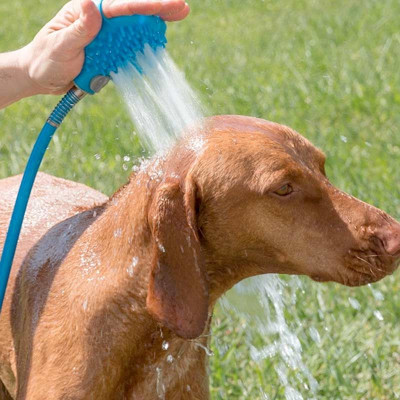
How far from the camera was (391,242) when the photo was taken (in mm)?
3189

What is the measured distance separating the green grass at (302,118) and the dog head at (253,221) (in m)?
1.39

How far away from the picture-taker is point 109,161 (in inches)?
287

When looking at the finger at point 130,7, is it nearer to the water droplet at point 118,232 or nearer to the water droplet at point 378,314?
the water droplet at point 118,232

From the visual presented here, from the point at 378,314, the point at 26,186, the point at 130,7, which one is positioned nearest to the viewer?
the point at 130,7

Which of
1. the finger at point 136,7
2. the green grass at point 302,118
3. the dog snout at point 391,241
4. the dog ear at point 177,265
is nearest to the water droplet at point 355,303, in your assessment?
the green grass at point 302,118

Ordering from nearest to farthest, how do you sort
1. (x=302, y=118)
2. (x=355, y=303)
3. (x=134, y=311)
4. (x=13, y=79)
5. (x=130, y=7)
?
(x=130, y=7) → (x=134, y=311) → (x=13, y=79) → (x=355, y=303) → (x=302, y=118)

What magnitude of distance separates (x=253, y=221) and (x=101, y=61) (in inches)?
31.2

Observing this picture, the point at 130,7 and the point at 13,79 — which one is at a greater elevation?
the point at 130,7

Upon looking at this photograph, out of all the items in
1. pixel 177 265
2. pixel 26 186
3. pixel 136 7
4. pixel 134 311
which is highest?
pixel 136 7

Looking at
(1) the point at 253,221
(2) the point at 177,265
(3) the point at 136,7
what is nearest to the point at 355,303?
(1) the point at 253,221

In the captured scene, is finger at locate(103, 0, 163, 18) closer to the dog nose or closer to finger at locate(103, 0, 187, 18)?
finger at locate(103, 0, 187, 18)

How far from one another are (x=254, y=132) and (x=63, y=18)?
833 mm

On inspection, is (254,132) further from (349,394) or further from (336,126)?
(336,126)

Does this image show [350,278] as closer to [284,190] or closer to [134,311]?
[284,190]
